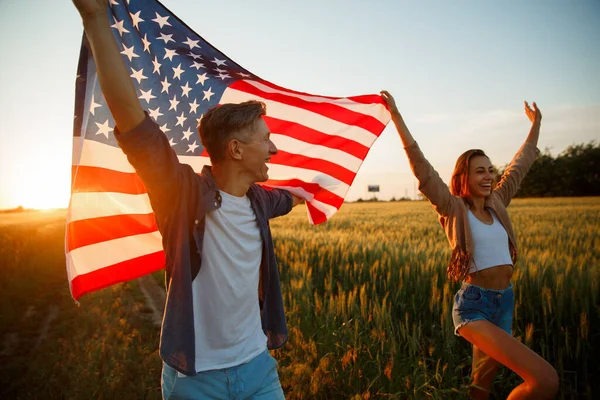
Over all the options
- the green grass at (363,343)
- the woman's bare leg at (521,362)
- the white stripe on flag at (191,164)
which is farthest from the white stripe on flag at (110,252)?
the woman's bare leg at (521,362)

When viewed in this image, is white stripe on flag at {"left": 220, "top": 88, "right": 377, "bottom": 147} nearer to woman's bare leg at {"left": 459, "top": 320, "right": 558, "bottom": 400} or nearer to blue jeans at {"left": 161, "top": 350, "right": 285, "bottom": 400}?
woman's bare leg at {"left": 459, "top": 320, "right": 558, "bottom": 400}

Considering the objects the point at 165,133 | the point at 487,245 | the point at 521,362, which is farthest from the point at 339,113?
the point at 521,362

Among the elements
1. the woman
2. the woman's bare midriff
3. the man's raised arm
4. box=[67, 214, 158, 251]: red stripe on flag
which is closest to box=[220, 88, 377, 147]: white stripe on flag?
the woman

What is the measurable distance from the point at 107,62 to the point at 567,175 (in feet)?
278

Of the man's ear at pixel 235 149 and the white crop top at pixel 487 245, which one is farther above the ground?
the man's ear at pixel 235 149

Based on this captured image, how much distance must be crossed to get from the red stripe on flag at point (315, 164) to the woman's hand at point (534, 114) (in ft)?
6.64

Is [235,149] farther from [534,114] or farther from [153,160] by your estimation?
[534,114]

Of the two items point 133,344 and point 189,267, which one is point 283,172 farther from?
point 133,344

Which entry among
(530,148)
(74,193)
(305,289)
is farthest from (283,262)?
(74,193)

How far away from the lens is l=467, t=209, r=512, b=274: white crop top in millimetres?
3113

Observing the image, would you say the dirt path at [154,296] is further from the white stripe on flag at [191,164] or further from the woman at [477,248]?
the woman at [477,248]

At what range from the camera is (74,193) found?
2662 millimetres

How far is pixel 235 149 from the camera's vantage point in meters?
2.10

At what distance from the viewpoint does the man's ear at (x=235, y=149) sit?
6.85 ft
